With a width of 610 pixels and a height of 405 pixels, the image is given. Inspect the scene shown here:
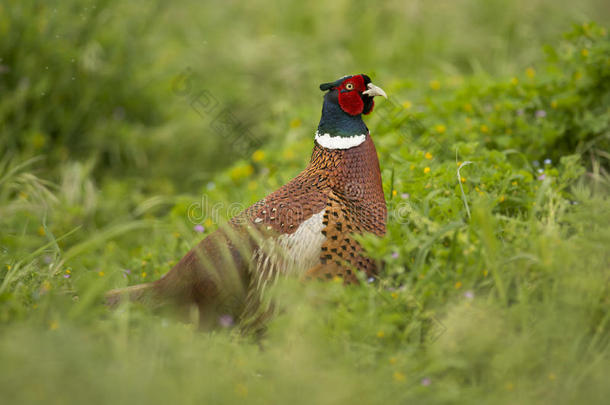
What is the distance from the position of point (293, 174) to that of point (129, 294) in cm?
151

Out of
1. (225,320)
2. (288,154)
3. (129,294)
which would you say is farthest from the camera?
(288,154)

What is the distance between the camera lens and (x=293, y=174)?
13.0 feet

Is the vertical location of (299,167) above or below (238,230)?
above

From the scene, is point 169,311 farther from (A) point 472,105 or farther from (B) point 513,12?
(B) point 513,12

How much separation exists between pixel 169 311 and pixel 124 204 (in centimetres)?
199

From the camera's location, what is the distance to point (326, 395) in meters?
1.86

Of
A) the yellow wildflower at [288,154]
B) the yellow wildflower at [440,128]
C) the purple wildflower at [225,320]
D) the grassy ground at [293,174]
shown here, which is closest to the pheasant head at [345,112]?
the grassy ground at [293,174]

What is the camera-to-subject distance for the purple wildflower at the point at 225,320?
2.54m

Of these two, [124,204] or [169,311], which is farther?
[124,204]

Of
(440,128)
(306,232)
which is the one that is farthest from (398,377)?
(440,128)

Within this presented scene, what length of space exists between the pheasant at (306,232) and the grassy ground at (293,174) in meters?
0.17

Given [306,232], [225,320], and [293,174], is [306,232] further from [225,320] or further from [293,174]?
[293,174]

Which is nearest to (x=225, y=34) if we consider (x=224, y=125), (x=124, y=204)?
(x=224, y=125)

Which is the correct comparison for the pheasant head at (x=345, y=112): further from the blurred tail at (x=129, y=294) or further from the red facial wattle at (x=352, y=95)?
the blurred tail at (x=129, y=294)
